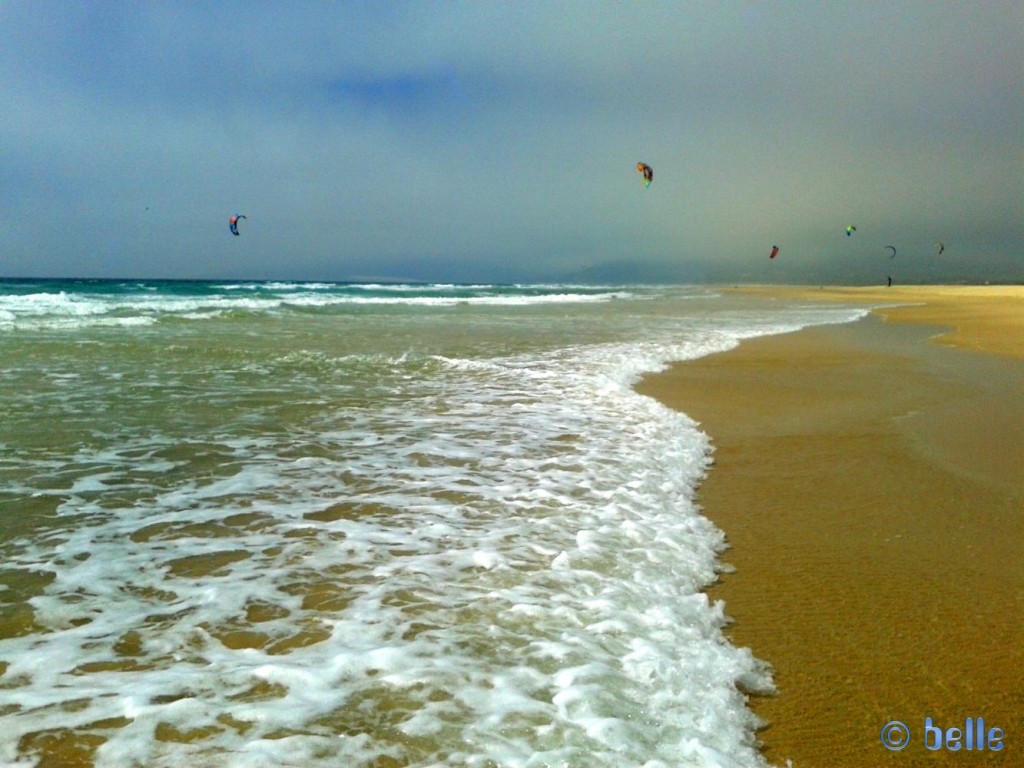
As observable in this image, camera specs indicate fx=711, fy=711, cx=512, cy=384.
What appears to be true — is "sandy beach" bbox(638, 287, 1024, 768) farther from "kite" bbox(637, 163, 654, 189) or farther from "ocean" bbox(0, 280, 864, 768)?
"kite" bbox(637, 163, 654, 189)

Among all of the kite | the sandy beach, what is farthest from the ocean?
the kite

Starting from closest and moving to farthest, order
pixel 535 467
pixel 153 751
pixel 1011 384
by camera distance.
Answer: pixel 153 751 < pixel 535 467 < pixel 1011 384

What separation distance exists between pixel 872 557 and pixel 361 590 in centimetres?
259

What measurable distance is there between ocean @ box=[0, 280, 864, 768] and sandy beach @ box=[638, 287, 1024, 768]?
0.20m

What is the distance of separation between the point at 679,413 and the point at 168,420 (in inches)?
201

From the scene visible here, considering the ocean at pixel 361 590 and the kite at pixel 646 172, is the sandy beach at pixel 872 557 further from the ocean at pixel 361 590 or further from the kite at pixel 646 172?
the kite at pixel 646 172

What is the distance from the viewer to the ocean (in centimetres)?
222

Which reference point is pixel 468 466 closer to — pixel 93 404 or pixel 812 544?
pixel 812 544

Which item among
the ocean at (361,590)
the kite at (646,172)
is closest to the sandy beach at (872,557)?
the ocean at (361,590)

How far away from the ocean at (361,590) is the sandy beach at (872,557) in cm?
20

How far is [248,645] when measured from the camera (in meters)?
2.73

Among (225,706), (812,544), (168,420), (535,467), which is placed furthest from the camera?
(168,420)

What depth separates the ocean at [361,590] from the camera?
2.22 metres

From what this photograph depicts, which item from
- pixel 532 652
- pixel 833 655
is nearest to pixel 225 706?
pixel 532 652
